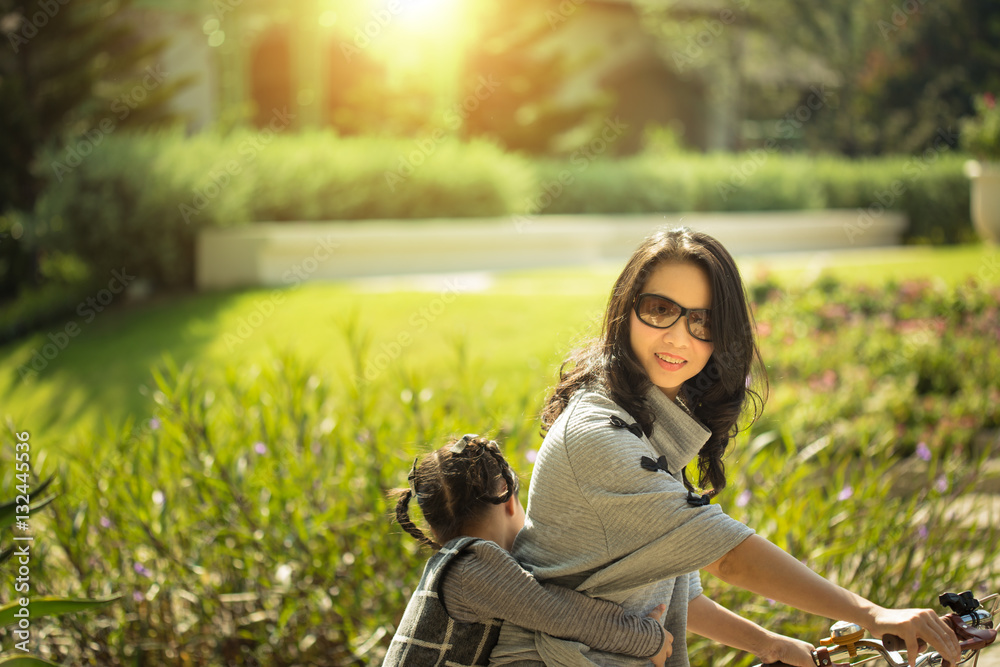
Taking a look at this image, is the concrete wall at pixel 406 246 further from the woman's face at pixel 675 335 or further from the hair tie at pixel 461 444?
the hair tie at pixel 461 444

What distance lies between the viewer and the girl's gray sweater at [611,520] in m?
1.48

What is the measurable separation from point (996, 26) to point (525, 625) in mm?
23062

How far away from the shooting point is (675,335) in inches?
64.9

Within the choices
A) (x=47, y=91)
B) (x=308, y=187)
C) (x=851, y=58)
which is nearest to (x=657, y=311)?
(x=308, y=187)

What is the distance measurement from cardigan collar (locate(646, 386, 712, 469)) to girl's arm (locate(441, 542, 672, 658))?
0.96 feet

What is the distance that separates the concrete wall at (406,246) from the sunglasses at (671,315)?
642 centimetres

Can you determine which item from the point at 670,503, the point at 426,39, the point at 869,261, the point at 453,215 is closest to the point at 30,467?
the point at 670,503

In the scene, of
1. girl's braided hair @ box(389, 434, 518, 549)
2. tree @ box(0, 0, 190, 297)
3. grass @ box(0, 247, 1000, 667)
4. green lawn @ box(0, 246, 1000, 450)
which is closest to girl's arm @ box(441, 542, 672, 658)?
girl's braided hair @ box(389, 434, 518, 549)

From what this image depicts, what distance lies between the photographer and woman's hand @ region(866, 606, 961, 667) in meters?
1.36

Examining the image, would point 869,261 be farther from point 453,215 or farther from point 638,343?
point 638,343

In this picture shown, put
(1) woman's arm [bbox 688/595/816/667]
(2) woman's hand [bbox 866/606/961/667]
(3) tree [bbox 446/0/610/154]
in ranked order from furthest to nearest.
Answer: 1. (3) tree [bbox 446/0/610/154]
2. (1) woman's arm [bbox 688/595/816/667]
3. (2) woman's hand [bbox 866/606/961/667]

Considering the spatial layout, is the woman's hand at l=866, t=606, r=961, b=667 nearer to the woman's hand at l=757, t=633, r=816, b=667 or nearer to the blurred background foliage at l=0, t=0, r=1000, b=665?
the woman's hand at l=757, t=633, r=816, b=667

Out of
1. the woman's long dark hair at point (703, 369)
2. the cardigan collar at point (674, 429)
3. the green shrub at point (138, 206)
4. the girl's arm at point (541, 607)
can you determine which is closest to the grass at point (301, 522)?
the woman's long dark hair at point (703, 369)

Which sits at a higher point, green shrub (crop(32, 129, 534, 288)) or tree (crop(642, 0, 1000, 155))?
tree (crop(642, 0, 1000, 155))
